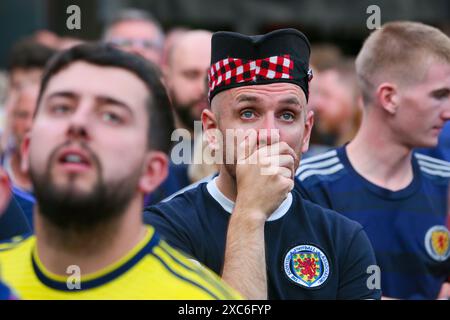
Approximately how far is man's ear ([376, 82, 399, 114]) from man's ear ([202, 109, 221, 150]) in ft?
5.04

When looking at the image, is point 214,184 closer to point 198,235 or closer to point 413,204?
point 198,235

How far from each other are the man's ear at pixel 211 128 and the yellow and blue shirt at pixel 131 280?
1067 mm

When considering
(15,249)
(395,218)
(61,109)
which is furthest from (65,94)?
(395,218)

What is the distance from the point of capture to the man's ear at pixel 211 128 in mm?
4180

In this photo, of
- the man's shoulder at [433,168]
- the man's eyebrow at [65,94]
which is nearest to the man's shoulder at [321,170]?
the man's shoulder at [433,168]

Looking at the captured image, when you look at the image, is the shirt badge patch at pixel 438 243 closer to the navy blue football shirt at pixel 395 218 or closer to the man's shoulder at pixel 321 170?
the navy blue football shirt at pixel 395 218

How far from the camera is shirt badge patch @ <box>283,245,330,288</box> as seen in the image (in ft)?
12.8

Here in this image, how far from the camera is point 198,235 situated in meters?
3.98

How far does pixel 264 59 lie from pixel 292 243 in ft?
2.33

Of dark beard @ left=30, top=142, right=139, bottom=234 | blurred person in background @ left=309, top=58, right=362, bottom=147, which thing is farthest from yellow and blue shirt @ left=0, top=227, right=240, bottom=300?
blurred person in background @ left=309, top=58, right=362, bottom=147

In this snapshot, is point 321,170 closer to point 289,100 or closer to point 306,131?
point 306,131

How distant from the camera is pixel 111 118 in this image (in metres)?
3.04
